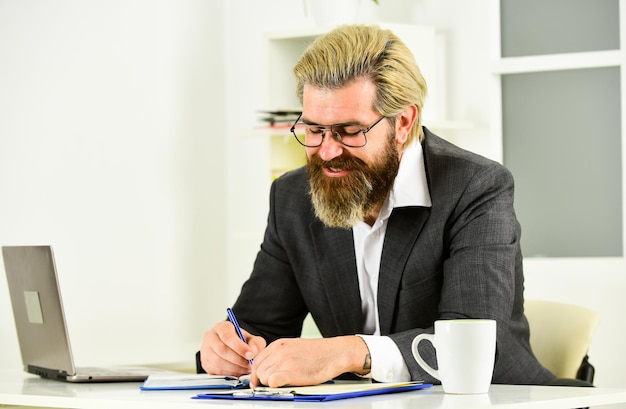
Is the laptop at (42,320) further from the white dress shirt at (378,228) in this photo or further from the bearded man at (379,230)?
the white dress shirt at (378,228)

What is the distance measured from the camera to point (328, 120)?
196cm

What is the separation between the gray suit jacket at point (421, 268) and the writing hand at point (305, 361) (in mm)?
102

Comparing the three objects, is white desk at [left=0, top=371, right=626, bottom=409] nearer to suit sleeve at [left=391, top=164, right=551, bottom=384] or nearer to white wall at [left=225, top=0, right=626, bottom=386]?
suit sleeve at [left=391, top=164, right=551, bottom=384]

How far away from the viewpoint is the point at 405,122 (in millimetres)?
2119

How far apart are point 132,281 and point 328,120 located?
178 centimetres

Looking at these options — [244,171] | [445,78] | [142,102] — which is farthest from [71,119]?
[445,78]

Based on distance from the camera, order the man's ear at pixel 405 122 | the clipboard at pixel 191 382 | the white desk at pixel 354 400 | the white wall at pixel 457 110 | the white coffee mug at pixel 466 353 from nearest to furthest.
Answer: the white desk at pixel 354 400
the white coffee mug at pixel 466 353
the clipboard at pixel 191 382
the man's ear at pixel 405 122
the white wall at pixel 457 110

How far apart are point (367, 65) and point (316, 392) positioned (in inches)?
32.3

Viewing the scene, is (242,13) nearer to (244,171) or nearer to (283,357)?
(244,171)

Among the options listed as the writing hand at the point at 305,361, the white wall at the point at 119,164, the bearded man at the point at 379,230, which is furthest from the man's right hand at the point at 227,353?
the white wall at the point at 119,164

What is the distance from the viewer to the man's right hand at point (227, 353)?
6.01 feet

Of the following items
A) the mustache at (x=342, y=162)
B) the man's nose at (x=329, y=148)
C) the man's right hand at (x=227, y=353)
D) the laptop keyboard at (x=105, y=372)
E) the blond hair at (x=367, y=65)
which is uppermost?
the blond hair at (x=367, y=65)

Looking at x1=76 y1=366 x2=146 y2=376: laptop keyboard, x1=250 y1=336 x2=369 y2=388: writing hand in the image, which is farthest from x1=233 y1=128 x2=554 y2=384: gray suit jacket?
x1=76 y1=366 x2=146 y2=376: laptop keyboard

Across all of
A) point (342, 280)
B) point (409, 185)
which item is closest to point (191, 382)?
point (342, 280)
